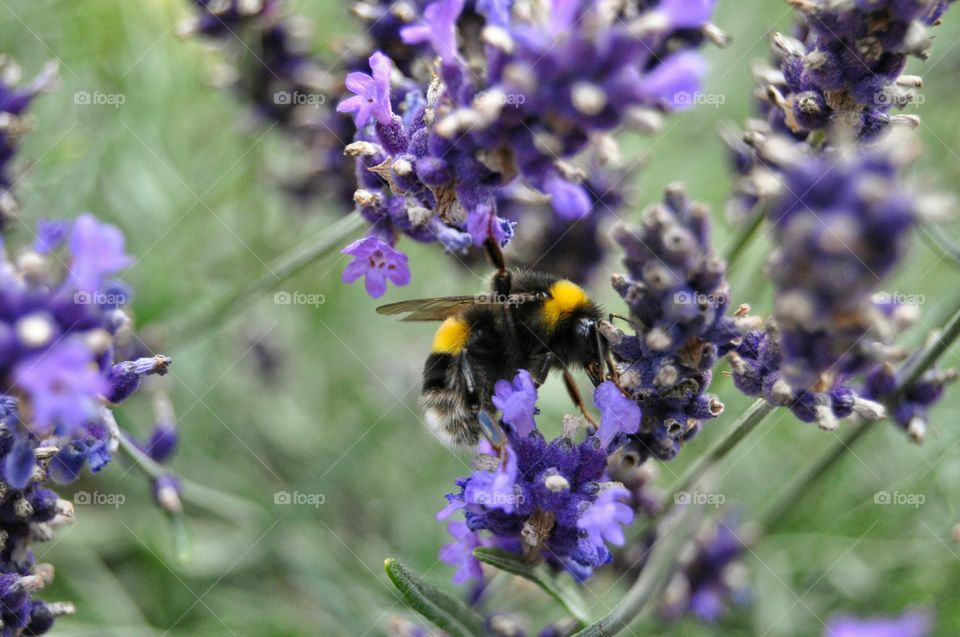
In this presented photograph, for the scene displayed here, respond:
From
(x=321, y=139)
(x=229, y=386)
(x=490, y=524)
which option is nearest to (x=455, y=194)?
(x=490, y=524)

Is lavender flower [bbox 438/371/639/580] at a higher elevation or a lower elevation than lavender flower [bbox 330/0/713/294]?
lower

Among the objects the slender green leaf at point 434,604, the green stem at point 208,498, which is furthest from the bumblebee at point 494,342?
the green stem at point 208,498

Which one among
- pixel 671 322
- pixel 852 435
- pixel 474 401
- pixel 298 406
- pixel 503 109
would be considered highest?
pixel 503 109

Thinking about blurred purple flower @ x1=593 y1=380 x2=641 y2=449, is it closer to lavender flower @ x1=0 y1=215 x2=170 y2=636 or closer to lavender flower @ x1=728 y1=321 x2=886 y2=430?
lavender flower @ x1=728 y1=321 x2=886 y2=430

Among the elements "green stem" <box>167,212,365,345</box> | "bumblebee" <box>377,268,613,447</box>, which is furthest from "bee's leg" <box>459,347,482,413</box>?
"green stem" <box>167,212,365,345</box>

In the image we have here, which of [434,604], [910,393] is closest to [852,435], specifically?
[910,393]

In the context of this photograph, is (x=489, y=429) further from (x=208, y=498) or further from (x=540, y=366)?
(x=208, y=498)
